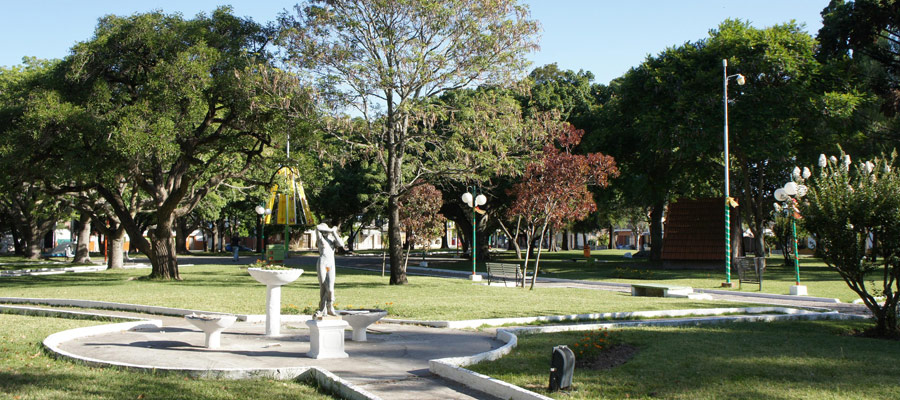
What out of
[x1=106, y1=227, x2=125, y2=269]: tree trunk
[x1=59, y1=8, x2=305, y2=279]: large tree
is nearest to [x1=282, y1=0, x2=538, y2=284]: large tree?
[x1=59, y1=8, x2=305, y2=279]: large tree

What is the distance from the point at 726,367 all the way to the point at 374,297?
10.6 meters

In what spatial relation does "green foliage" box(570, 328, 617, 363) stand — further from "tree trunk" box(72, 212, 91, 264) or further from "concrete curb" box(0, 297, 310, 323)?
"tree trunk" box(72, 212, 91, 264)

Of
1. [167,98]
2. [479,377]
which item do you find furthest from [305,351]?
[167,98]

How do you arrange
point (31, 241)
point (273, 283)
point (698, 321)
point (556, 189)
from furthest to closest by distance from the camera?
point (31, 241), point (556, 189), point (698, 321), point (273, 283)

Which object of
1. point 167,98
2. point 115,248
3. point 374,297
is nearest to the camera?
point 374,297

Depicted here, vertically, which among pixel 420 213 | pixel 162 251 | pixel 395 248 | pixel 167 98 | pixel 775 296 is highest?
pixel 167 98

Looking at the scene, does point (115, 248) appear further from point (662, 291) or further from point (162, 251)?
point (662, 291)

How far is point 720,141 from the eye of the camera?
28422 mm

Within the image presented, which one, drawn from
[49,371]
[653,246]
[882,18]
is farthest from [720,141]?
[49,371]

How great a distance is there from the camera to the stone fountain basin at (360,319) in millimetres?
10258

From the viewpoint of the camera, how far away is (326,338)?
28.8 ft

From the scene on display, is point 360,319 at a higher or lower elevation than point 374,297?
higher

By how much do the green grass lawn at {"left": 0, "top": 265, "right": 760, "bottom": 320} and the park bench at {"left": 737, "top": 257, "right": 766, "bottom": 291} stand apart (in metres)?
5.13

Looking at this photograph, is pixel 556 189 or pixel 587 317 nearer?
pixel 587 317
